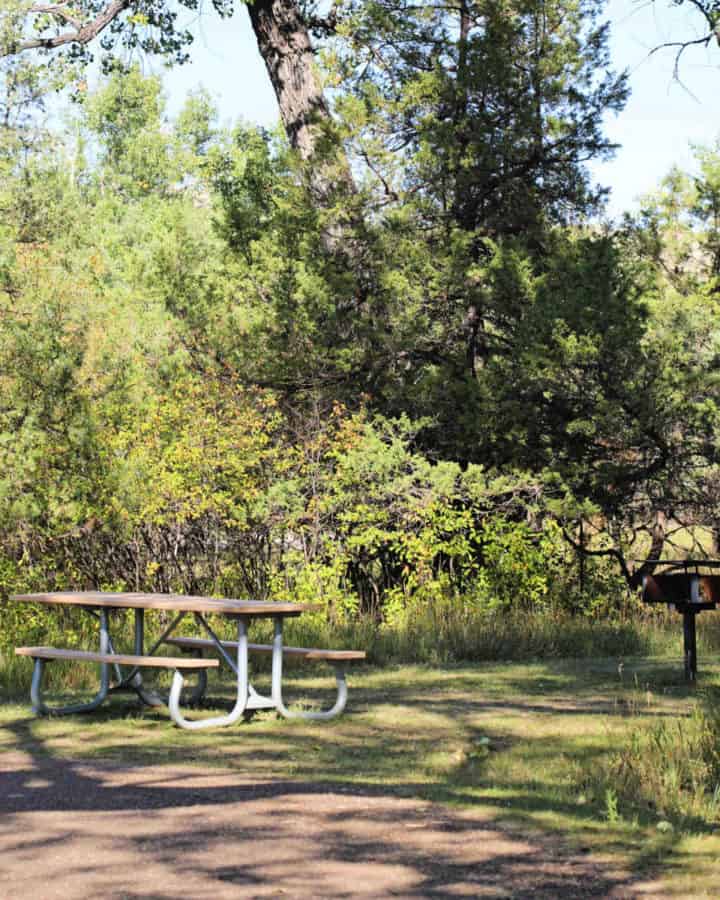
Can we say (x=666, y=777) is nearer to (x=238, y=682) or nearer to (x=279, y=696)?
(x=279, y=696)

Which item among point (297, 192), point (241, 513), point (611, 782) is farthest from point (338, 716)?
point (297, 192)

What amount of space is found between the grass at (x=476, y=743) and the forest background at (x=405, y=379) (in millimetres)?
2933

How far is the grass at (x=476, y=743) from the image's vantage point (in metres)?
4.96

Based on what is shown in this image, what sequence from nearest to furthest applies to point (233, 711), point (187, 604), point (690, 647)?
point (187, 604)
point (233, 711)
point (690, 647)

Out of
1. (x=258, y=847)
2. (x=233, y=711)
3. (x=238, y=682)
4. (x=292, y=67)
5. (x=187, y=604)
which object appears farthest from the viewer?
(x=292, y=67)

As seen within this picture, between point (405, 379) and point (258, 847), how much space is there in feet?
34.3

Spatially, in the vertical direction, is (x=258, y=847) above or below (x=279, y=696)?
below

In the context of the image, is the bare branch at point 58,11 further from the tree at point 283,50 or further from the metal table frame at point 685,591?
the metal table frame at point 685,591

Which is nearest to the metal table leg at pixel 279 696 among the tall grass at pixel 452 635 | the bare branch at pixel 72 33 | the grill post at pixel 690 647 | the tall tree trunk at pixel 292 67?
the tall grass at pixel 452 635

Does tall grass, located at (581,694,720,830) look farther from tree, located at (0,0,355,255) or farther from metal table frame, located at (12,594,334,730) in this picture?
tree, located at (0,0,355,255)

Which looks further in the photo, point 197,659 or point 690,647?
Result: point 690,647

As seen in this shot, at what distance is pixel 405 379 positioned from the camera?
583 inches

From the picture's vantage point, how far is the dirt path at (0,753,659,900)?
4148 mm

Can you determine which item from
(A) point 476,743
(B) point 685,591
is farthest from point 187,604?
(B) point 685,591
